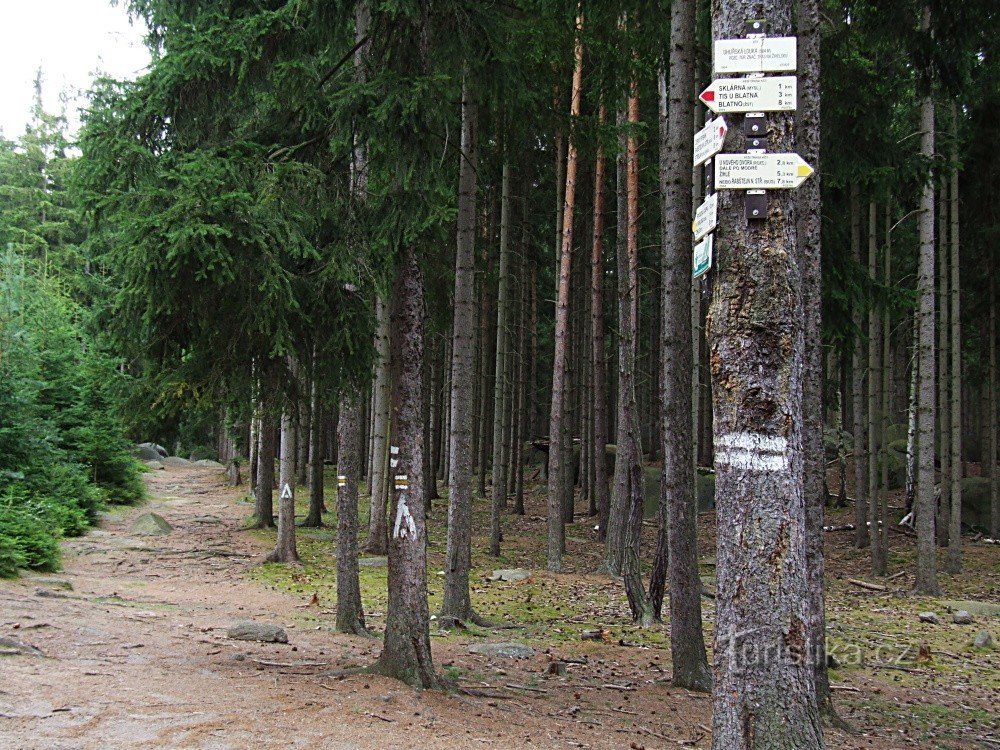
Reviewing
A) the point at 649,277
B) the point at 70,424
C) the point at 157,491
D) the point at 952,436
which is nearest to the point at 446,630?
the point at 952,436

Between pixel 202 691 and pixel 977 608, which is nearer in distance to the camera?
Answer: pixel 202 691

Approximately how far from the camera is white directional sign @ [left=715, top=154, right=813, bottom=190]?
395 cm

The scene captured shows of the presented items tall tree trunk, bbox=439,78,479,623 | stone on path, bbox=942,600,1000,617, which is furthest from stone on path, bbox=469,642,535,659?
stone on path, bbox=942,600,1000,617

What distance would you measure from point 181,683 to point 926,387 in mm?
12099

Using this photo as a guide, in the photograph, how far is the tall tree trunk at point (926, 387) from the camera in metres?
13.7

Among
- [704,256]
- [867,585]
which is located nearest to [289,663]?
[704,256]

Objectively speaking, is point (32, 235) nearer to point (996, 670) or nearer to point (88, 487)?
point (88, 487)

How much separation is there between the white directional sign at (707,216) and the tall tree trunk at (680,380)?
3629 mm

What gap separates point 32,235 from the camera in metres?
38.9

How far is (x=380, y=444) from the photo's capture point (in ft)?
52.4

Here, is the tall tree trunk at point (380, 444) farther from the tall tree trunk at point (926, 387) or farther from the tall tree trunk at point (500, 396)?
the tall tree trunk at point (926, 387)

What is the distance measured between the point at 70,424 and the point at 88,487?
6.34 ft

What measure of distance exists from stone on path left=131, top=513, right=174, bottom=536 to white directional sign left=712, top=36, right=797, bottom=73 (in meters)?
18.0

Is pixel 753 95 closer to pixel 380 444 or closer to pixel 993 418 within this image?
pixel 380 444
